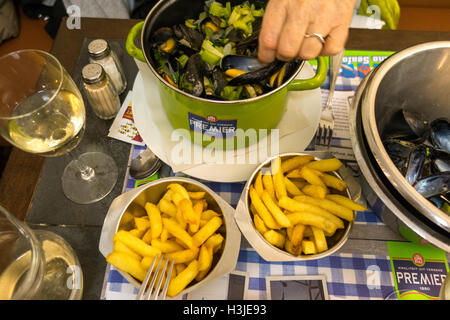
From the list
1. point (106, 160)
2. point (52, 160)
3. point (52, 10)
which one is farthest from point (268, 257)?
point (52, 10)

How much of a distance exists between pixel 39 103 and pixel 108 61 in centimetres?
32

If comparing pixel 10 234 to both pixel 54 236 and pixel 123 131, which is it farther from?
pixel 123 131

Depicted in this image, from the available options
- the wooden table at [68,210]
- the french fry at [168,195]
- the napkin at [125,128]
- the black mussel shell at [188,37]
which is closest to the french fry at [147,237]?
the french fry at [168,195]

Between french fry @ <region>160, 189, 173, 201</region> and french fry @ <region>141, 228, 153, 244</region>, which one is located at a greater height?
french fry @ <region>160, 189, 173, 201</region>

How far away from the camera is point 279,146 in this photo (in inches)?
45.8

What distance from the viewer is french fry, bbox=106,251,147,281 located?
787mm

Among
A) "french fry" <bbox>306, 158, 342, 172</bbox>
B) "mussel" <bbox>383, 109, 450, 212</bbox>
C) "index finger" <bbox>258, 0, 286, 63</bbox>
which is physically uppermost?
"index finger" <bbox>258, 0, 286, 63</bbox>

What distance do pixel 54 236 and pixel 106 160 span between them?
1.11ft

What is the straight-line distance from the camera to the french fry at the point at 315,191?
90 cm

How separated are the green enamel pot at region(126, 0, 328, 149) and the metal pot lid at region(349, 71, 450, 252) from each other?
0.55 feet

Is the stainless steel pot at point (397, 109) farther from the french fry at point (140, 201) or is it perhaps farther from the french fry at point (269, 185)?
the french fry at point (140, 201)

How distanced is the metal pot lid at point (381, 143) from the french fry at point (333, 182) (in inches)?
5.3

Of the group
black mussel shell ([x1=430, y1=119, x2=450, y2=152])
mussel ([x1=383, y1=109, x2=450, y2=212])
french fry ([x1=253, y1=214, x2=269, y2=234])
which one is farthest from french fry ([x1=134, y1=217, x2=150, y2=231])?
black mussel shell ([x1=430, y1=119, x2=450, y2=152])

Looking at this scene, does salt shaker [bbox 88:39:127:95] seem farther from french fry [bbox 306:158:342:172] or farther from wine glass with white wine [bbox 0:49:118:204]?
french fry [bbox 306:158:342:172]
